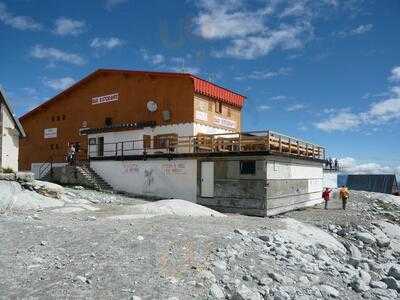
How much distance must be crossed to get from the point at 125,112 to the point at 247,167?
14.8 m

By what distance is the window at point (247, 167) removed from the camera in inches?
950

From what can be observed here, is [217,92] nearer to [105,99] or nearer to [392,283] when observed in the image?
[105,99]

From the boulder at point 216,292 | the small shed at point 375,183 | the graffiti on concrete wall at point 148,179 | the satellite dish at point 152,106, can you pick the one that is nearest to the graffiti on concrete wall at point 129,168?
the graffiti on concrete wall at point 148,179

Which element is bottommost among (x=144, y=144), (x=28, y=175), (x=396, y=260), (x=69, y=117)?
(x=396, y=260)

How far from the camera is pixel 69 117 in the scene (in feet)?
130

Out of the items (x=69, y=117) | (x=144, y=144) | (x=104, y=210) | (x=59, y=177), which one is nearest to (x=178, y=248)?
(x=104, y=210)

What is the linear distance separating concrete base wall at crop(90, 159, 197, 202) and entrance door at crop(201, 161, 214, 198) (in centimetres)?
63

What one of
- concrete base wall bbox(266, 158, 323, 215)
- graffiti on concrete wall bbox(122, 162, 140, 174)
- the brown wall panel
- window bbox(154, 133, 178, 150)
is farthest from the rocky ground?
the brown wall panel

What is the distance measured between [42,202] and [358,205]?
24.1m

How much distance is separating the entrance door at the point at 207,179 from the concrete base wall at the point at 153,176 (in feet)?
2.07

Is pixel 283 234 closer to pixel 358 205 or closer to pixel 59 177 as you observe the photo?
pixel 358 205

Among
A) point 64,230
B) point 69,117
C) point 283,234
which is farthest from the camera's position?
point 69,117

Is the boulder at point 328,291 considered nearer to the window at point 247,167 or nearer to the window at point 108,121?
the window at point 247,167

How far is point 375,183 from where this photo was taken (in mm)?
59125
